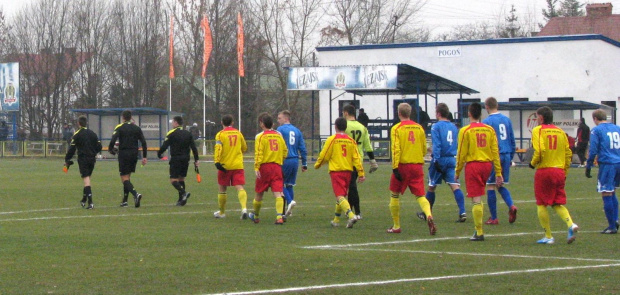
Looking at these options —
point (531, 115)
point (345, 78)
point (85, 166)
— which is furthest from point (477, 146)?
point (531, 115)

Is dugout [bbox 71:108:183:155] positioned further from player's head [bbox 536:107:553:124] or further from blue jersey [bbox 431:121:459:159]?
player's head [bbox 536:107:553:124]

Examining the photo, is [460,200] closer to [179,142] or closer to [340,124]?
[340,124]

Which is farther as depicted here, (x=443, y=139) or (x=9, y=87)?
(x=9, y=87)

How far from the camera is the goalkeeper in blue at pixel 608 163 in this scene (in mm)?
12281

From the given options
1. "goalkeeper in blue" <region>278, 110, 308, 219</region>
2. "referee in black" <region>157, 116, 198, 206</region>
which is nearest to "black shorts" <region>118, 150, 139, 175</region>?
"referee in black" <region>157, 116, 198, 206</region>

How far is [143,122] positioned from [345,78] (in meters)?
13.2

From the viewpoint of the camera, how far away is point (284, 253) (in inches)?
410

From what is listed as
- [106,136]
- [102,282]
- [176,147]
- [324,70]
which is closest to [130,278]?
[102,282]

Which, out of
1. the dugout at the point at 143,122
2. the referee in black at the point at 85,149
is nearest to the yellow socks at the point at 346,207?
the referee in black at the point at 85,149

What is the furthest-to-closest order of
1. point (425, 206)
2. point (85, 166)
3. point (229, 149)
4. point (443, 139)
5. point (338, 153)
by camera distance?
point (85, 166) < point (229, 149) < point (443, 139) < point (338, 153) < point (425, 206)

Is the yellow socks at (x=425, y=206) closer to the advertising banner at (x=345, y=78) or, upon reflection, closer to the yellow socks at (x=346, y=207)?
the yellow socks at (x=346, y=207)

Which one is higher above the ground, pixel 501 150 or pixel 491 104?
pixel 491 104

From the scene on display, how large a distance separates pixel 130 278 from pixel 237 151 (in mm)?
6378

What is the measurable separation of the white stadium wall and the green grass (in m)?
32.7
